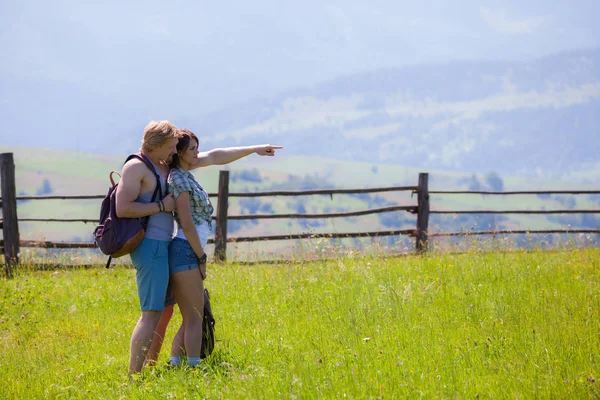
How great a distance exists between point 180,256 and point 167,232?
6.9 inches

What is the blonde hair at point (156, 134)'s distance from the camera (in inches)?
154

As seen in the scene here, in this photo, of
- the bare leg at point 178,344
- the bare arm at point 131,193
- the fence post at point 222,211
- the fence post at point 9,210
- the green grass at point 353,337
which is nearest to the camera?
the green grass at point 353,337

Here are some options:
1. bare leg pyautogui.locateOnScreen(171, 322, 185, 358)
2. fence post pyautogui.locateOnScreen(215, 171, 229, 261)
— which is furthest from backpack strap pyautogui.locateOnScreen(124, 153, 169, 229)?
fence post pyautogui.locateOnScreen(215, 171, 229, 261)

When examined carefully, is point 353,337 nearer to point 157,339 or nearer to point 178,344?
point 178,344

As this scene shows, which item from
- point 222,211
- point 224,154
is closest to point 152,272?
point 224,154

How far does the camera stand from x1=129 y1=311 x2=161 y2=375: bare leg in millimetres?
3982

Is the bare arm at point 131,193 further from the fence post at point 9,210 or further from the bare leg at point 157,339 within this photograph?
the fence post at point 9,210

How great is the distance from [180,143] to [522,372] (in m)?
2.32

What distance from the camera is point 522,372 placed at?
337 centimetres

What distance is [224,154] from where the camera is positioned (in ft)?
14.4

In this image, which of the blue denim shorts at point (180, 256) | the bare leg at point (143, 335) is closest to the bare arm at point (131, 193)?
the blue denim shorts at point (180, 256)

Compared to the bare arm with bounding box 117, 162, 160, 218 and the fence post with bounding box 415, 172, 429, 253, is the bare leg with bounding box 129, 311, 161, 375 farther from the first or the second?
the fence post with bounding box 415, 172, 429, 253

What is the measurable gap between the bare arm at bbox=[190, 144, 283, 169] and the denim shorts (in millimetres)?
574

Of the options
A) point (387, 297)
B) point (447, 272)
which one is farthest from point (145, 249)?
point (447, 272)
